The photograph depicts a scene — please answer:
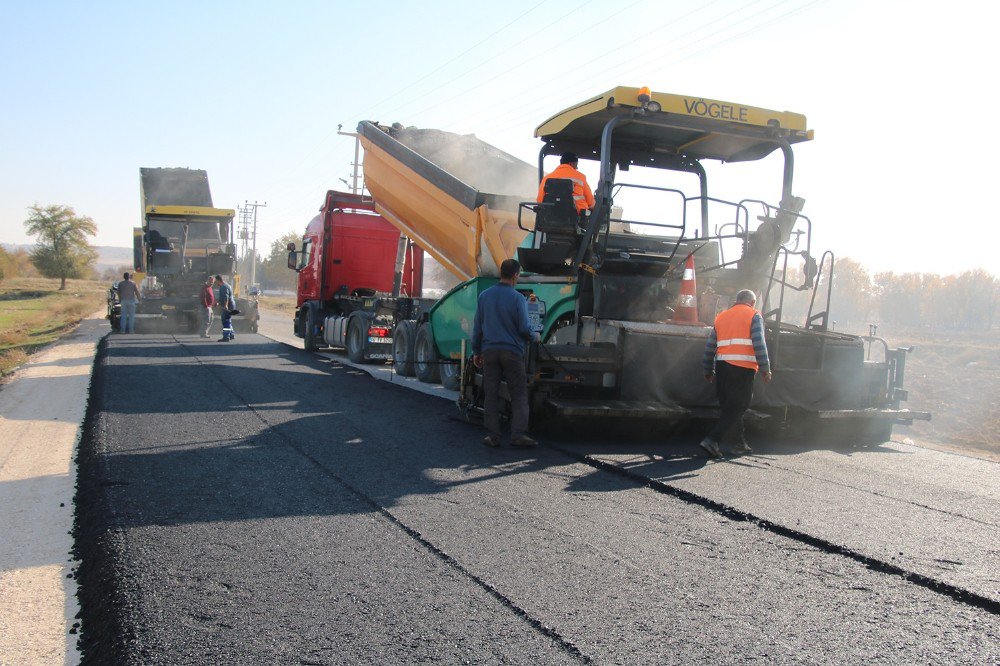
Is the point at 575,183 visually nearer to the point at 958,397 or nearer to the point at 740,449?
the point at 740,449

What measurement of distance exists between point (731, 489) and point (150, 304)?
1903 centimetres

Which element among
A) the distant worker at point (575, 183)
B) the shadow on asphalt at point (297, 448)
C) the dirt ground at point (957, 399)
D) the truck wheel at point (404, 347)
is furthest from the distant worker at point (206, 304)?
the dirt ground at point (957, 399)

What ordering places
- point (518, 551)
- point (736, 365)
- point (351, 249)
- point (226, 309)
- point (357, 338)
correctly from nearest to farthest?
point (518, 551)
point (736, 365)
point (357, 338)
point (351, 249)
point (226, 309)

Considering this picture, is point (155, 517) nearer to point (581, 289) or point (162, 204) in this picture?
point (581, 289)

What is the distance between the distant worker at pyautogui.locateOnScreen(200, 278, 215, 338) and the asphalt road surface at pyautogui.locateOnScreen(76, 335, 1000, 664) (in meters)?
12.9

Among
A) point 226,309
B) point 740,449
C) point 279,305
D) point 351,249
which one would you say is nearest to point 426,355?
point 351,249

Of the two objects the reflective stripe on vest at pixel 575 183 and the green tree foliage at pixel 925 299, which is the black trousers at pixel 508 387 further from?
the green tree foliage at pixel 925 299

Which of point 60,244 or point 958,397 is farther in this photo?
point 60,244

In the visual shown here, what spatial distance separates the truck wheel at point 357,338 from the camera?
14664 mm

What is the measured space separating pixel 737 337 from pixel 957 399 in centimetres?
2030

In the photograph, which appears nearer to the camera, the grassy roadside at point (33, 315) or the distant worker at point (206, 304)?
the grassy roadside at point (33, 315)

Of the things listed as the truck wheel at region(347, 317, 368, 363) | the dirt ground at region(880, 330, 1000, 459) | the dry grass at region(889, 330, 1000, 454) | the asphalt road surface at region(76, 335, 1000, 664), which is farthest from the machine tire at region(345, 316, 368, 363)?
the dry grass at region(889, 330, 1000, 454)

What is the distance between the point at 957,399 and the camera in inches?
928

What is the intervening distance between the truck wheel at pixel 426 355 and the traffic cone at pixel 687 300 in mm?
4676
